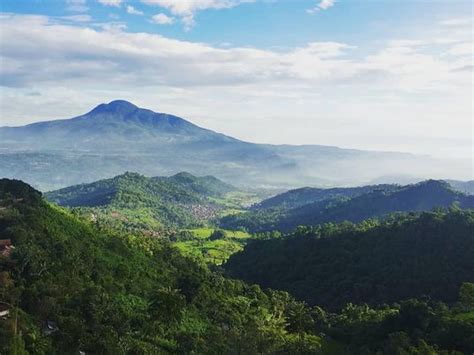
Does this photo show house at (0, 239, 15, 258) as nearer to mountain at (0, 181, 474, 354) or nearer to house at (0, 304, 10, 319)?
mountain at (0, 181, 474, 354)

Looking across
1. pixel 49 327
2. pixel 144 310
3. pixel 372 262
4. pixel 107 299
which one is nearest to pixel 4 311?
pixel 49 327

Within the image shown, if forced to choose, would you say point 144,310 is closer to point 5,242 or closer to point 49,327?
point 49,327

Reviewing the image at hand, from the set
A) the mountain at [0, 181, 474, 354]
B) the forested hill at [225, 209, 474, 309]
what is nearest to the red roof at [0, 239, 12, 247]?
the mountain at [0, 181, 474, 354]

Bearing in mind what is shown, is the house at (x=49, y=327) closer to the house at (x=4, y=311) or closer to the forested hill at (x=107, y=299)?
the forested hill at (x=107, y=299)

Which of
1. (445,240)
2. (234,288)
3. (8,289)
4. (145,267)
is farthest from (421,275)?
(8,289)

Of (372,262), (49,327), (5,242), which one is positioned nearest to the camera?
(49,327)

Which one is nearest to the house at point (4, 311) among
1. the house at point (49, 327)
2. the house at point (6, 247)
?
the house at point (49, 327)
